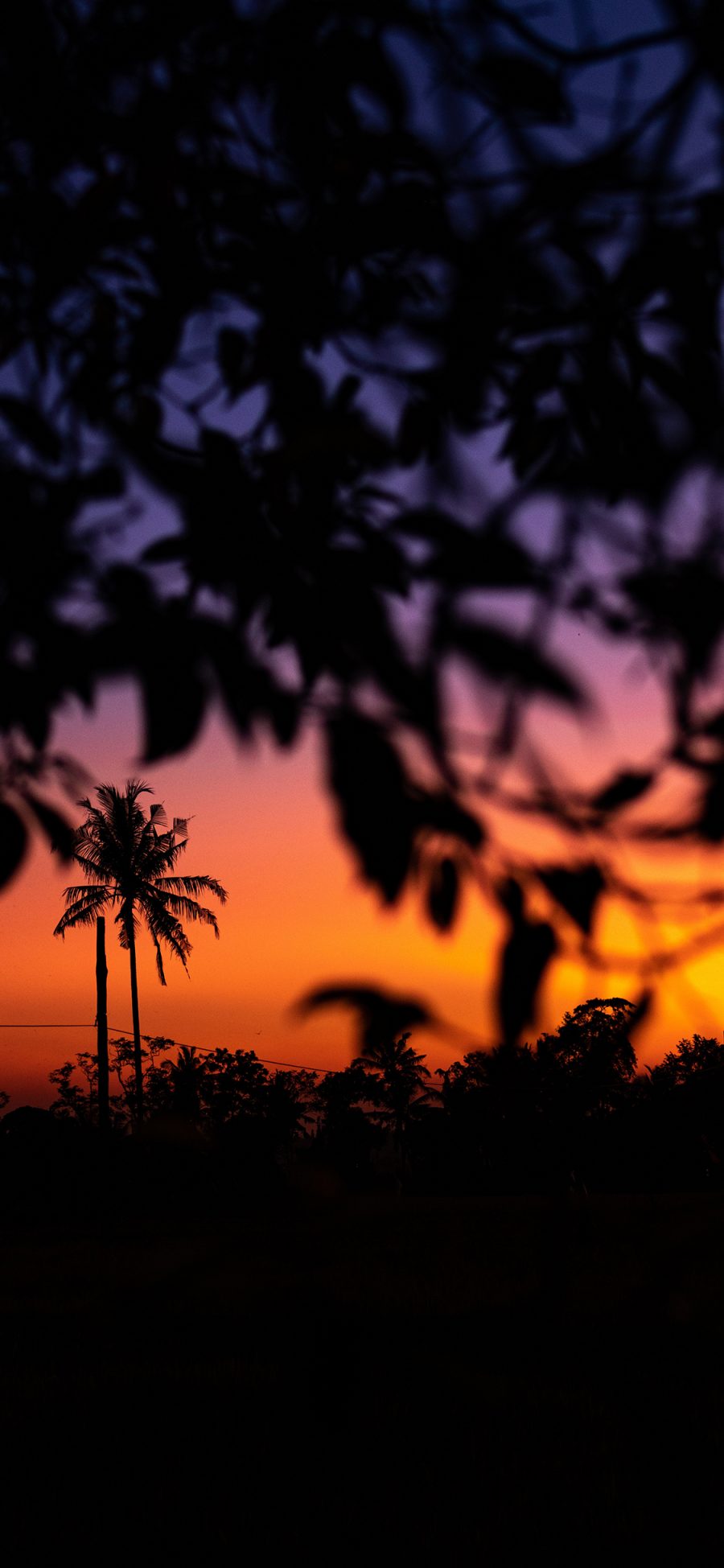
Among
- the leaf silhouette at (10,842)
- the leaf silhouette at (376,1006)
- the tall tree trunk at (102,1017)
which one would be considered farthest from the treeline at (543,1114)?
the tall tree trunk at (102,1017)

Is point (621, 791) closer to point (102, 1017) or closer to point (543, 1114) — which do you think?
point (543, 1114)

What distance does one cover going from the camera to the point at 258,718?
1173 millimetres

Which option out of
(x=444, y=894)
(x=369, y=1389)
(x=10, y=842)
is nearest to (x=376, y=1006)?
(x=444, y=894)

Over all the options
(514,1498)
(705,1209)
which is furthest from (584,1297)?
(705,1209)

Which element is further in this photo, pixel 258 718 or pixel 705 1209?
pixel 705 1209

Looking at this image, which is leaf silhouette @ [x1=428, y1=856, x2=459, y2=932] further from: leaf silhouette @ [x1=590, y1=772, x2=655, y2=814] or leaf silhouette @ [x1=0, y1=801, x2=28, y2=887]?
leaf silhouette @ [x1=0, y1=801, x2=28, y2=887]

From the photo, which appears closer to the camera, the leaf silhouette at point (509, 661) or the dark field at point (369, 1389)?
the leaf silhouette at point (509, 661)

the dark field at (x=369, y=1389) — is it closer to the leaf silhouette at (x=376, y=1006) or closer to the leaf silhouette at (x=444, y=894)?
the leaf silhouette at (x=376, y=1006)

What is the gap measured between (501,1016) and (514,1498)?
8238 millimetres

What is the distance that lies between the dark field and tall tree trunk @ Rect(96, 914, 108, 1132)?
4.79m

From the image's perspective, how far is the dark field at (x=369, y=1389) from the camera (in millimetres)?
916

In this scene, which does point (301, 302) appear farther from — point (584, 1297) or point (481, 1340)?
point (584, 1297)

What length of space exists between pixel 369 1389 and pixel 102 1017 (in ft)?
90.4

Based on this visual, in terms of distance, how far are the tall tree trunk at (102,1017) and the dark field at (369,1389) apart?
4.79 meters
